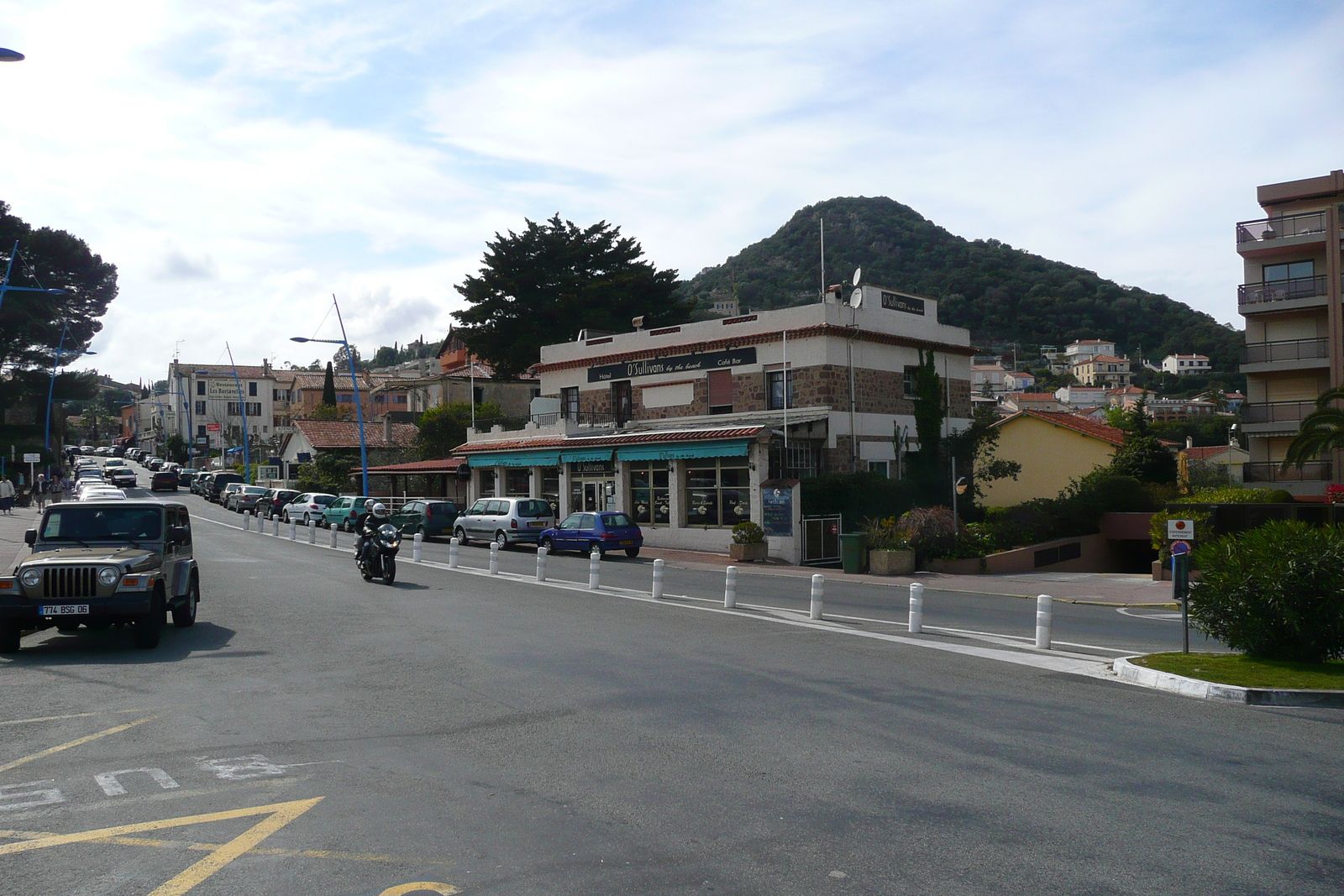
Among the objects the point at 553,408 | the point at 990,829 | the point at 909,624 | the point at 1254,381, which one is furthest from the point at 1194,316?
the point at 990,829

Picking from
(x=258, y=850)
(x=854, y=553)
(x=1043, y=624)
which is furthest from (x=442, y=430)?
(x=258, y=850)

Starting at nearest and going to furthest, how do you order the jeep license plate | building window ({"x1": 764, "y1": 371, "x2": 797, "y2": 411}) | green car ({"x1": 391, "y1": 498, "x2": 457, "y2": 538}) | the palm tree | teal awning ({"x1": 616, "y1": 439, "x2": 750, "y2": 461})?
the jeep license plate, the palm tree, teal awning ({"x1": 616, "y1": 439, "x2": 750, "y2": 461}), building window ({"x1": 764, "y1": 371, "x2": 797, "y2": 411}), green car ({"x1": 391, "y1": 498, "x2": 457, "y2": 538})

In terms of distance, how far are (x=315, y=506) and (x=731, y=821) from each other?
42.1 m

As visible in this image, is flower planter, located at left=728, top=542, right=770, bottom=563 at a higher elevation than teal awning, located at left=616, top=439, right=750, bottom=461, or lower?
lower

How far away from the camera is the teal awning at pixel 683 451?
31328mm

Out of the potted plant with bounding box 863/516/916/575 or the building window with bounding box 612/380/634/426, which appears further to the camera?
the building window with bounding box 612/380/634/426

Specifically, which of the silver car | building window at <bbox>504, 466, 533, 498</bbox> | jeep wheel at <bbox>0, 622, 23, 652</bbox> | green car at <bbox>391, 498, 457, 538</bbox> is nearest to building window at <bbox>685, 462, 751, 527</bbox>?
the silver car

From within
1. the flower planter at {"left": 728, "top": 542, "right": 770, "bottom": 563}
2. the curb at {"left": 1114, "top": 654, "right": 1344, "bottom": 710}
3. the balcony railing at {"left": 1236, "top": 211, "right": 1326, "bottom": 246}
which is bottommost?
the flower planter at {"left": 728, "top": 542, "right": 770, "bottom": 563}

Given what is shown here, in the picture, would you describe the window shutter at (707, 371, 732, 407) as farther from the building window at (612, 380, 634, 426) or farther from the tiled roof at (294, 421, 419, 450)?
the tiled roof at (294, 421, 419, 450)

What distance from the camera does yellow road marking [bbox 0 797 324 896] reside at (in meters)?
5.05

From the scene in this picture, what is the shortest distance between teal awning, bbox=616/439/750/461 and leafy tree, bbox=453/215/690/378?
66.6 ft

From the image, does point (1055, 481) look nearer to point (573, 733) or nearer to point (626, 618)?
point (626, 618)

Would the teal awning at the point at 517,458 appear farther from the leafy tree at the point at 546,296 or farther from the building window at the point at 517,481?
the leafy tree at the point at 546,296

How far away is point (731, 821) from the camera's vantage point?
594 cm
